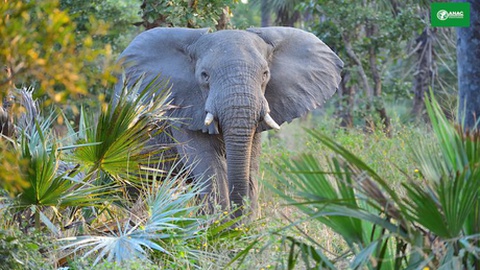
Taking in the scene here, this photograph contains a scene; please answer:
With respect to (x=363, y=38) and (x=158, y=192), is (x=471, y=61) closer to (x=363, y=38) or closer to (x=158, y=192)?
(x=158, y=192)

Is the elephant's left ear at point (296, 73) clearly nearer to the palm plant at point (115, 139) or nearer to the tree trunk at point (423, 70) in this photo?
the palm plant at point (115, 139)

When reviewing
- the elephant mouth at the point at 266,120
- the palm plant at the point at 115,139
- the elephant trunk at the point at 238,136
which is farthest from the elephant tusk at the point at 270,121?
the palm plant at the point at 115,139

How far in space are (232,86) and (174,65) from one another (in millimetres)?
1374

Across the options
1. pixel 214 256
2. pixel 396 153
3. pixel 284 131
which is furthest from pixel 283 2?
pixel 214 256

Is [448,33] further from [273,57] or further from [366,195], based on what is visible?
[366,195]

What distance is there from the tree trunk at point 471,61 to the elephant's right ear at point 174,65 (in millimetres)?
2931

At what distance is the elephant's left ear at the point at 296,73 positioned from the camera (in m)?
10.5

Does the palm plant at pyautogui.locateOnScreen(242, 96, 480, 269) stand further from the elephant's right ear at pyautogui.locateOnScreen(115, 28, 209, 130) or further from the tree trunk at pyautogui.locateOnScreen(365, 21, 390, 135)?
the tree trunk at pyautogui.locateOnScreen(365, 21, 390, 135)

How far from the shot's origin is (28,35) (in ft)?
14.6

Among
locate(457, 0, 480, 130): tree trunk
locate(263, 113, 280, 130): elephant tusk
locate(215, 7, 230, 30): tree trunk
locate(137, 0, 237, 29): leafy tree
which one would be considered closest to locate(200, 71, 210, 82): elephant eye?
locate(263, 113, 280, 130): elephant tusk

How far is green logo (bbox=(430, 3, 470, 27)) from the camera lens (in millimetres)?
11576

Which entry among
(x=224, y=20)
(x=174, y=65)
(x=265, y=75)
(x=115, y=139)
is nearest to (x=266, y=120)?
(x=265, y=75)

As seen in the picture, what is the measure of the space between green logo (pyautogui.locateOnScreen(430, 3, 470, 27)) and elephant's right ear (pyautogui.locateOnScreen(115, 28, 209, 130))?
3.08 m

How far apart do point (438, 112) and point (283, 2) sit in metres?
16.6
